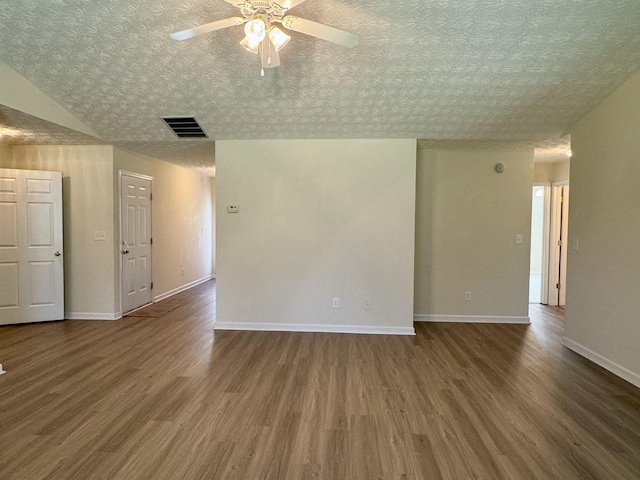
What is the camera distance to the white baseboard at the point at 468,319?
455 centimetres

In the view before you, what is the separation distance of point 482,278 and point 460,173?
1.49 m

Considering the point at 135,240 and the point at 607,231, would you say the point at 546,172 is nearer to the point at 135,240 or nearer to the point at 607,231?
the point at 607,231

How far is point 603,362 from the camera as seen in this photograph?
3.09m

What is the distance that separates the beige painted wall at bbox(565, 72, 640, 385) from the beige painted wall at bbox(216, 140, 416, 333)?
172cm

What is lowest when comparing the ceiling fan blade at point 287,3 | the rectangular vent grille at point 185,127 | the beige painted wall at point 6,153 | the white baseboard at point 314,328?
the white baseboard at point 314,328

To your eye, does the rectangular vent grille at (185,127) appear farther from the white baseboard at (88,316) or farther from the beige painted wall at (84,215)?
the white baseboard at (88,316)

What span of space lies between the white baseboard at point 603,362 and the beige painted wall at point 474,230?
1.01 m

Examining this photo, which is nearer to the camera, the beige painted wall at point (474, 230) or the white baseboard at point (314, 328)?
the white baseboard at point (314, 328)

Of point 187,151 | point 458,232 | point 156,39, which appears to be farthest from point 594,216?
point 187,151

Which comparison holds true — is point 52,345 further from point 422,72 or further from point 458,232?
point 458,232

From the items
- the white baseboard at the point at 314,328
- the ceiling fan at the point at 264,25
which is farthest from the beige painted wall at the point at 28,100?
the white baseboard at the point at 314,328

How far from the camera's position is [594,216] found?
328 centimetres

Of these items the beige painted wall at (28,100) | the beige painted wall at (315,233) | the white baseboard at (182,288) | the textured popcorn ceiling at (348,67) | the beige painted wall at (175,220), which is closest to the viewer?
the textured popcorn ceiling at (348,67)

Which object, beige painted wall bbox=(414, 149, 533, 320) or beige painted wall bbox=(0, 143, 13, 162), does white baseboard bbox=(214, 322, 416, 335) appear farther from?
beige painted wall bbox=(0, 143, 13, 162)
